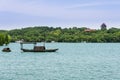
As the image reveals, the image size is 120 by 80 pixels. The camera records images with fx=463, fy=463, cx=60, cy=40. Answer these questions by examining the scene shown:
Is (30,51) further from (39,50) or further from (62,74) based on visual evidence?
(62,74)

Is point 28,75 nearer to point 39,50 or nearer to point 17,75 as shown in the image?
point 17,75

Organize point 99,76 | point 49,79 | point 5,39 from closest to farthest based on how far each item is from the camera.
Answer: point 49,79 → point 99,76 → point 5,39

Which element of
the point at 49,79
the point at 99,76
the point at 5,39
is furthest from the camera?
the point at 5,39

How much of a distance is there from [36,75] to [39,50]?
3316 inches

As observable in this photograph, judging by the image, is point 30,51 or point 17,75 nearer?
point 17,75

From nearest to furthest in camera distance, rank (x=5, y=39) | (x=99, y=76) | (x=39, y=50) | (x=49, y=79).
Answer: (x=49, y=79)
(x=99, y=76)
(x=39, y=50)
(x=5, y=39)

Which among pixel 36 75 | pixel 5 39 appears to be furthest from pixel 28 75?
pixel 5 39

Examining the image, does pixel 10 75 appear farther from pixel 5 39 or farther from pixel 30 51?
pixel 5 39

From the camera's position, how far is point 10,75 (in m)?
61.1

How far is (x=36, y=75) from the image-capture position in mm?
61719

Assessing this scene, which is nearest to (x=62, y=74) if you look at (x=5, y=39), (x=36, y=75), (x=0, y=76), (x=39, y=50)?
(x=36, y=75)

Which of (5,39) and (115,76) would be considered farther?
(5,39)

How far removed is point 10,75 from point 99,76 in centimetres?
1174

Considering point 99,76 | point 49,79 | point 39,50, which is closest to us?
point 49,79
